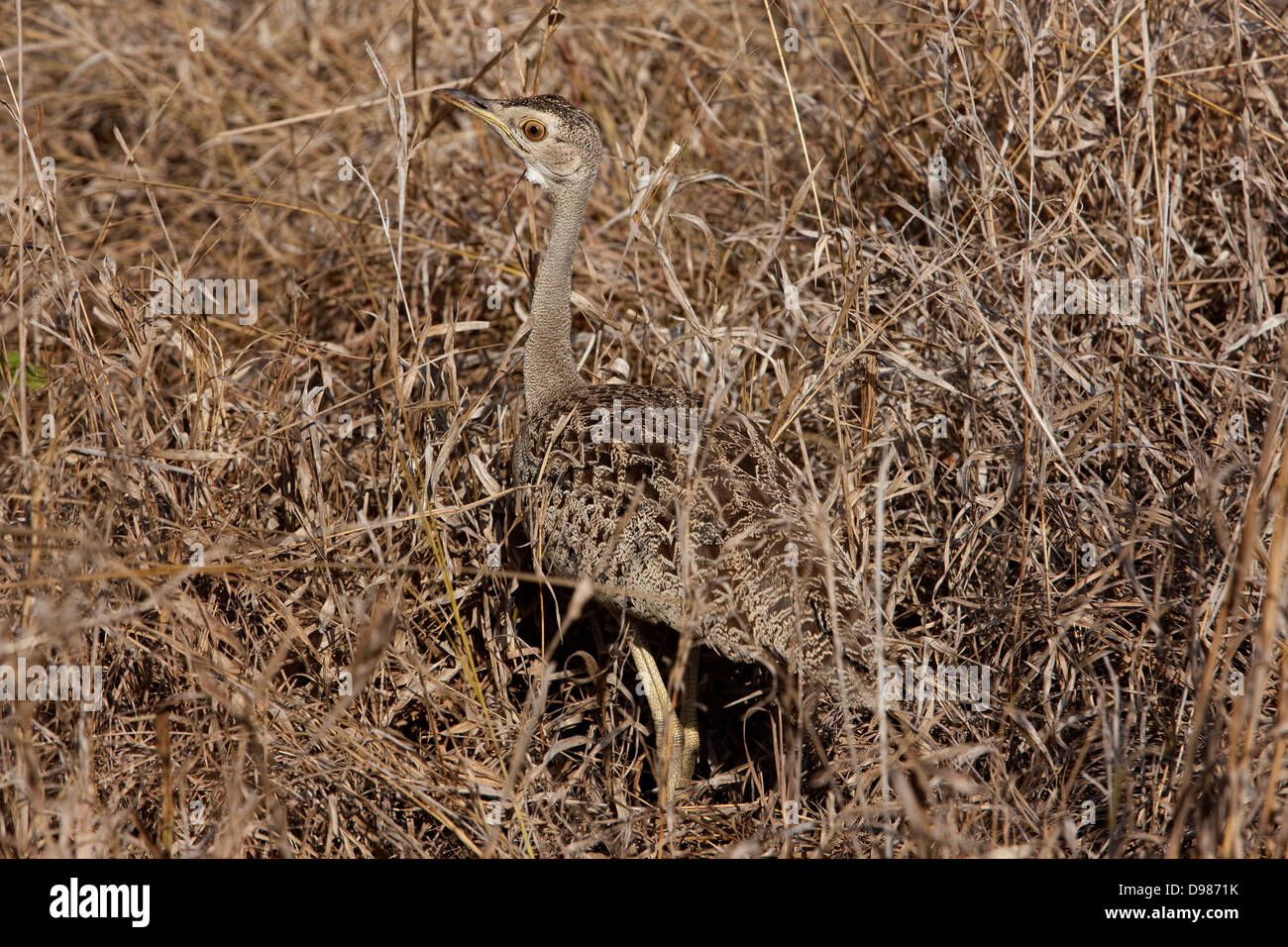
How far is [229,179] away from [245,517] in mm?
2489

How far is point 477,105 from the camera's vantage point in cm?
367

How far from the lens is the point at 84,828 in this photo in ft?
8.32

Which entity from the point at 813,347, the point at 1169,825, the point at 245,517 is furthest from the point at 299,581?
Result: the point at 1169,825

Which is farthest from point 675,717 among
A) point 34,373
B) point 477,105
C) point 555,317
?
point 34,373

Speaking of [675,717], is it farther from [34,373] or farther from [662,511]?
[34,373]

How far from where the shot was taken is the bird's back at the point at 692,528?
116 inches

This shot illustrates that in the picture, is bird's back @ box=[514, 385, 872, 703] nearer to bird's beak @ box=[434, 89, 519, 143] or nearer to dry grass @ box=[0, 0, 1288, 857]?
dry grass @ box=[0, 0, 1288, 857]

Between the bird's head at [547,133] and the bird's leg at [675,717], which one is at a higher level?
the bird's head at [547,133]

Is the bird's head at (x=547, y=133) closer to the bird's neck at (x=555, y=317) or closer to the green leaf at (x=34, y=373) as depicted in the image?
the bird's neck at (x=555, y=317)

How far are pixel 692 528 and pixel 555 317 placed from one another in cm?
105

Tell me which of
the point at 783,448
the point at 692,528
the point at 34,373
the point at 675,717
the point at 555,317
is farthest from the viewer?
the point at 783,448

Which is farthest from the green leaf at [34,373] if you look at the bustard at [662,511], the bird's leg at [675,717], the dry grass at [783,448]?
the bird's leg at [675,717]

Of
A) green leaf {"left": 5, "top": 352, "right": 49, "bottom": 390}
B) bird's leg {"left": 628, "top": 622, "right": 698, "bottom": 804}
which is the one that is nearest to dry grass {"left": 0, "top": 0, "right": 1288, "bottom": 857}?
green leaf {"left": 5, "top": 352, "right": 49, "bottom": 390}

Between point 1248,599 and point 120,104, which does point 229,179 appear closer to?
point 120,104
